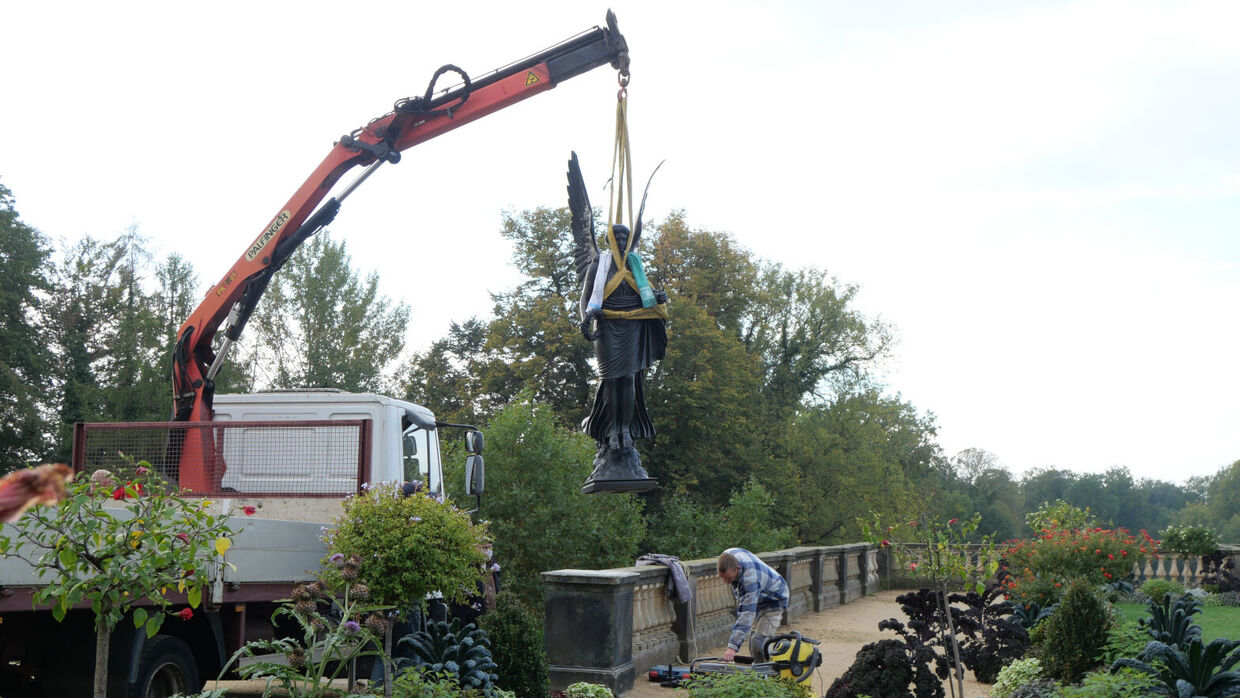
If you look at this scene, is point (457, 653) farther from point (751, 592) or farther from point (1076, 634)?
point (1076, 634)

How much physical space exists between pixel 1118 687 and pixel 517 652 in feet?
13.9

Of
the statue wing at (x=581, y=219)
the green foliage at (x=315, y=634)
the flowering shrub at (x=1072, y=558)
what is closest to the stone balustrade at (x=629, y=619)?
the statue wing at (x=581, y=219)

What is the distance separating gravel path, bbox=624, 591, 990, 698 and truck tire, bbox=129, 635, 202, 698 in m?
3.67

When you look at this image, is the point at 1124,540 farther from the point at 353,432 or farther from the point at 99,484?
the point at 99,484

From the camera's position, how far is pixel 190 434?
9812 mm

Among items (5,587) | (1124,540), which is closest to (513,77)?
(5,587)

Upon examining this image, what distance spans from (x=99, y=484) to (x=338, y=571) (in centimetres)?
177

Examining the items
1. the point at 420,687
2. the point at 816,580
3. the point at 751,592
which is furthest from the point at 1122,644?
the point at 816,580

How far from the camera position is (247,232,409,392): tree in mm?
42031

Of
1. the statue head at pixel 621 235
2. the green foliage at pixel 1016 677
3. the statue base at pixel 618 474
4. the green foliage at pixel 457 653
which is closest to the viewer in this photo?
the green foliage at pixel 457 653

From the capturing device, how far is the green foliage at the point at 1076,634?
8391 mm

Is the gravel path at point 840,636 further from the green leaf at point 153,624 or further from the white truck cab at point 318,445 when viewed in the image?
the green leaf at point 153,624

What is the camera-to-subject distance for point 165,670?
23.8ft

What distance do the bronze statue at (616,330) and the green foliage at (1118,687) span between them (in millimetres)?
3342
